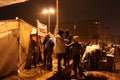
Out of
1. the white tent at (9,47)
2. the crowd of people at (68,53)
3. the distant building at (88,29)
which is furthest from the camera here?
the distant building at (88,29)

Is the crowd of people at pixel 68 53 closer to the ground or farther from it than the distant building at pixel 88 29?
closer to the ground

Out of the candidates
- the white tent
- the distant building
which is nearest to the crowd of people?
the white tent

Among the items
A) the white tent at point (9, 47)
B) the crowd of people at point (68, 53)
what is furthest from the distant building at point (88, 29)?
the white tent at point (9, 47)

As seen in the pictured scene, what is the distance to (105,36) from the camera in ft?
252

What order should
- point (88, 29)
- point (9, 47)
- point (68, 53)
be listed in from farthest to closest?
point (88, 29), point (68, 53), point (9, 47)

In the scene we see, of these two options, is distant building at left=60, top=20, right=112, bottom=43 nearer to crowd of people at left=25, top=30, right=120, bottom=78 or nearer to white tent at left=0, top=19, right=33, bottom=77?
crowd of people at left=25, top=30, right=120, bottom=78

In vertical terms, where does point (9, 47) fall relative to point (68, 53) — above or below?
above

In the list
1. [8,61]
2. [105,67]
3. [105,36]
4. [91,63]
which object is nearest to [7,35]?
[8,61]

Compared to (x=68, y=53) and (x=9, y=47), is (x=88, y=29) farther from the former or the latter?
(x=9, y=47)

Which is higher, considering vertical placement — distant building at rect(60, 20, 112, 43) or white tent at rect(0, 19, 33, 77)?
distant building at rect(60, 20, 112, 43)

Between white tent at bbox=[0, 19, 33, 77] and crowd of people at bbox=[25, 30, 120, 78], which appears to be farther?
crowd of people at bbox=[25, 30, 120, 78]

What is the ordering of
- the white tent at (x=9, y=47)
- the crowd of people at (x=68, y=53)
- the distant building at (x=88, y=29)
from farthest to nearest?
the distant building at (x=88, y=29), the crowd of people at (x=68, y=53), the white tent at (x=9, y=47)

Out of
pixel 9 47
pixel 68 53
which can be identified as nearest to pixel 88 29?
pixel 68 53

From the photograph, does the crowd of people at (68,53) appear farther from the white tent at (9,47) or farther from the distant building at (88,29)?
the distant building at (88,29)
